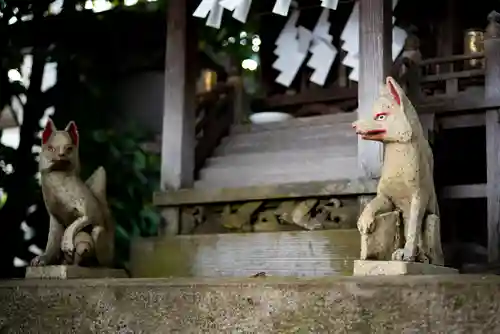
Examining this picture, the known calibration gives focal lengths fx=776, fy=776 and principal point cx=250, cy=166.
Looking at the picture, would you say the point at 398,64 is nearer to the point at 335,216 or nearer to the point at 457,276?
the point at 335,216

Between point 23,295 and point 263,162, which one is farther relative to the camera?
point 263,162

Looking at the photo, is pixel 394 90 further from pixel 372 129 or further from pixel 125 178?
pixel 125 178

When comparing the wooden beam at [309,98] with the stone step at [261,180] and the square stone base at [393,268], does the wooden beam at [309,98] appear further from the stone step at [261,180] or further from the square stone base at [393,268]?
the square stone base at [393,268]

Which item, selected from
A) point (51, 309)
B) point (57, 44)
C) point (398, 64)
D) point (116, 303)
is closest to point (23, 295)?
point (51, 309)

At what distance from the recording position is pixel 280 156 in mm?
5285

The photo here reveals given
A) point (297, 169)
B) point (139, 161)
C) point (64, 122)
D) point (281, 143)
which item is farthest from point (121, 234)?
point (297, 169)

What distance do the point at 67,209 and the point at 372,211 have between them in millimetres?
1756

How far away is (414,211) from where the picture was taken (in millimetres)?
3670

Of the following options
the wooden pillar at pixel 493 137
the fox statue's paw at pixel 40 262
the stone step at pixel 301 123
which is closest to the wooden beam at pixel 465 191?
the wooden pillar at pixel 493 137

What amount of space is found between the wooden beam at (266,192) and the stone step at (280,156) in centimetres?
40

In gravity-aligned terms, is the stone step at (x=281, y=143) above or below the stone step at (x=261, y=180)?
above

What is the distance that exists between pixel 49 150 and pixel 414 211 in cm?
207

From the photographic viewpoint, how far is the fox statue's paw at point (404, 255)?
3.55 m

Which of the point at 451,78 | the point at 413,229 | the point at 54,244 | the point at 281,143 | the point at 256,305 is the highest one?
the point at 451,78
